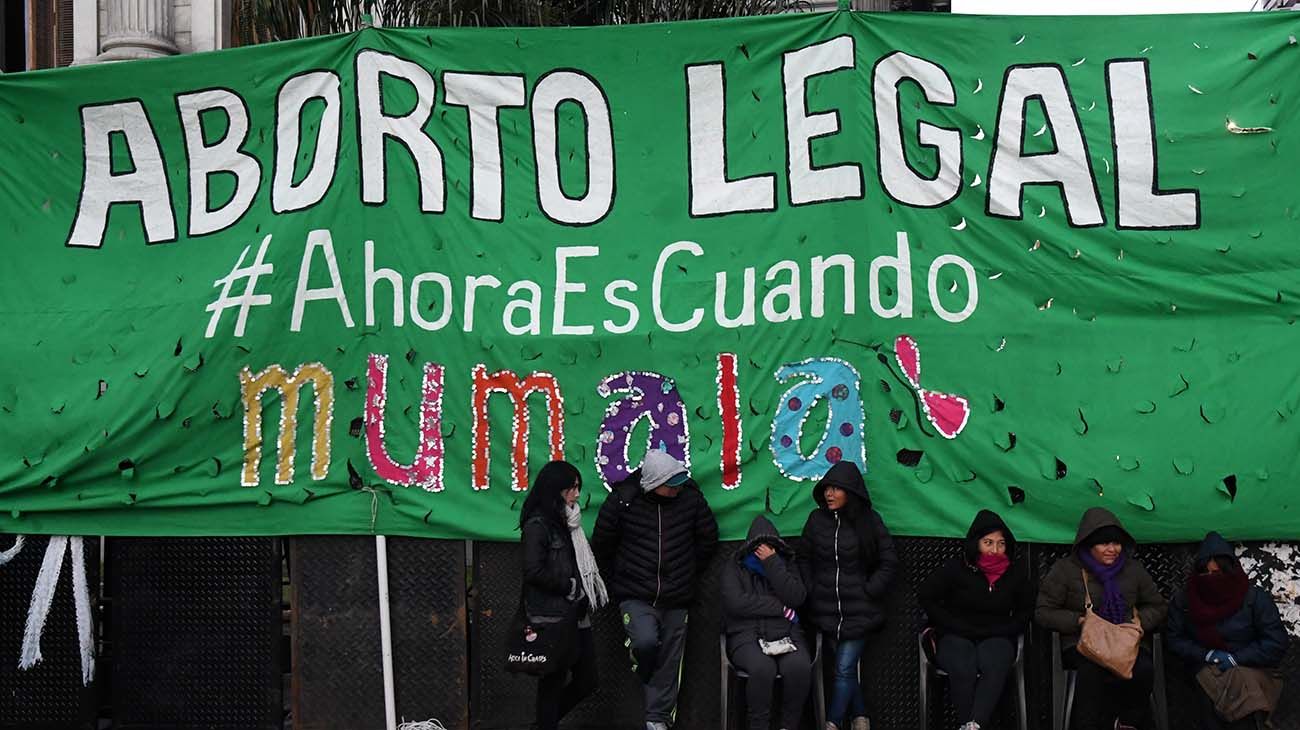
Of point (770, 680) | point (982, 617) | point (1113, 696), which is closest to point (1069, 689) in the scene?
point (1113, 696)

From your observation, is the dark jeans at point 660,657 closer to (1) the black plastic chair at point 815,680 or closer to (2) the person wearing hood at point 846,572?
(1) the black plastic chair at point 815,680

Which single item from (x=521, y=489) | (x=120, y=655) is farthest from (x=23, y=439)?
(x=521, y=489)

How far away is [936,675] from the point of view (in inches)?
302

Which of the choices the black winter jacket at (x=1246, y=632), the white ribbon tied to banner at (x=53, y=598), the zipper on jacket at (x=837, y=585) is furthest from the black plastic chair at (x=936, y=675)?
the white ribbon tied to banner at (x=53, y=598)

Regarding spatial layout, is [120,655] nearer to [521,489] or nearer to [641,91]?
[521,489]

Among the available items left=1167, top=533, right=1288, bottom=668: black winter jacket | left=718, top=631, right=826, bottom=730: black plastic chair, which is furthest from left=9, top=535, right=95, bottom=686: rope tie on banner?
left=1167, top=533, right=1288, bottom=668: black winter jacket

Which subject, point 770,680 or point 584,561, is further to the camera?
point 584,561

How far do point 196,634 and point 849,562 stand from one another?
377 cm

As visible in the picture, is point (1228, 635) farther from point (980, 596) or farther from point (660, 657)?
point (660, 657)

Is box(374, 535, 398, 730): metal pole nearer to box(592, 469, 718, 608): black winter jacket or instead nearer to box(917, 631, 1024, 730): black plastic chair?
box(592, 469, 718, 608): black winter jacket

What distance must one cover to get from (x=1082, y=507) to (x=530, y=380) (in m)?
3.03

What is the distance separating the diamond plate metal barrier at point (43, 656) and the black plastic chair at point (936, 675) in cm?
473

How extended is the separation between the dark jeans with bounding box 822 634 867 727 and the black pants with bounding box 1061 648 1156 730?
1.12 meters

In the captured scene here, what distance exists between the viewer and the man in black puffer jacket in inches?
301
